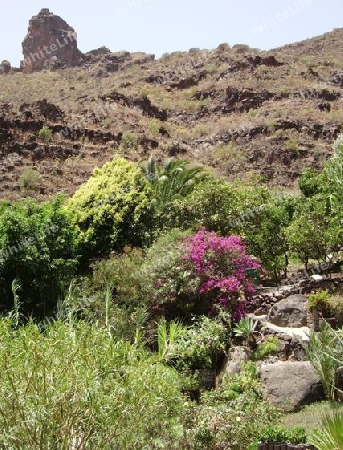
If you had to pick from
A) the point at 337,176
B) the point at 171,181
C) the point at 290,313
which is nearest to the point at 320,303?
the point at 290,313

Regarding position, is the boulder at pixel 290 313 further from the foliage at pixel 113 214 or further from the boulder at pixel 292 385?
the foliage at pixel 113 214

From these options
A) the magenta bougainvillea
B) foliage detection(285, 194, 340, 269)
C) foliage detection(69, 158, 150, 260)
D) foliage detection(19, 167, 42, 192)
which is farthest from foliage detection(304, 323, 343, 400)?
foliage detection(19, 167, 42, 192)

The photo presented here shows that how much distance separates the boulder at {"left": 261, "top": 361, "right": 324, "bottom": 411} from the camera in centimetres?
1075

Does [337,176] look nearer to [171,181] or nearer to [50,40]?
[171,181]

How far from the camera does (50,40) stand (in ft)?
267

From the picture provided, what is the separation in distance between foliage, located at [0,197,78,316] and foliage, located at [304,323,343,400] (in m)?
7.63

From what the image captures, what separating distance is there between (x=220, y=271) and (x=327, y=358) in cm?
460

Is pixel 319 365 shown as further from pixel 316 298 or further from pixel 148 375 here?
pixel 148 375

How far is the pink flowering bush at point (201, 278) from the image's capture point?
1433 centimetres

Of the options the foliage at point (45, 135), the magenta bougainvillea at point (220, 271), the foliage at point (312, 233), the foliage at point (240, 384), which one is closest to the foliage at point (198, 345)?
the magenta bougainvillea at point (220, 271)

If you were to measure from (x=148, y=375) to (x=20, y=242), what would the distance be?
9806mm

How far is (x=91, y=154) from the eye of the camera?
39.5 metres

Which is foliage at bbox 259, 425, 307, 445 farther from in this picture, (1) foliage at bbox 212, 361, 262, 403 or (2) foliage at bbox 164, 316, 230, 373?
(2) foliage at bbox 164, 316, 230, 373

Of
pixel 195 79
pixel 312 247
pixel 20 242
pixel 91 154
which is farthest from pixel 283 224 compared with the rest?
pixel 195 79
